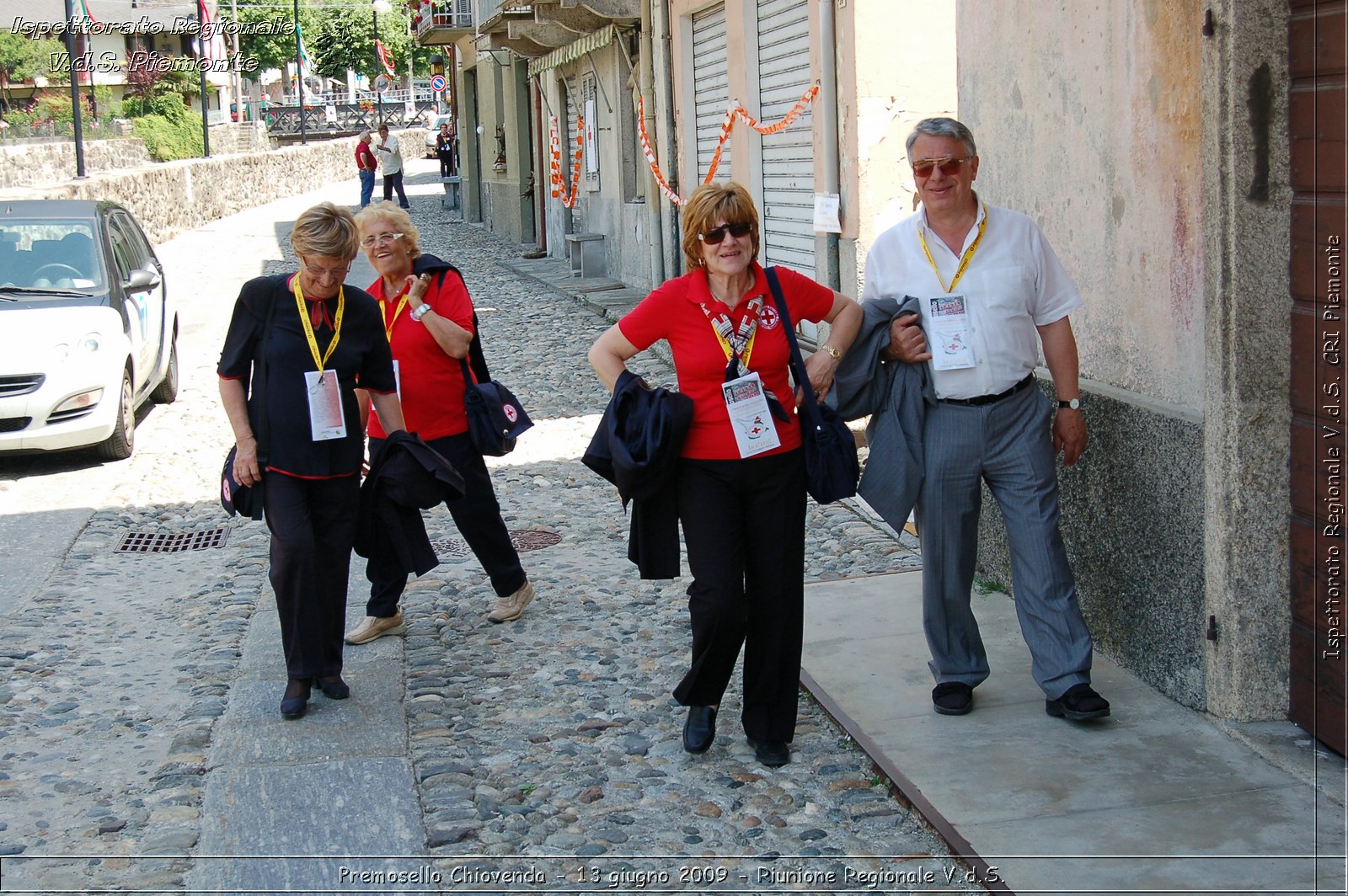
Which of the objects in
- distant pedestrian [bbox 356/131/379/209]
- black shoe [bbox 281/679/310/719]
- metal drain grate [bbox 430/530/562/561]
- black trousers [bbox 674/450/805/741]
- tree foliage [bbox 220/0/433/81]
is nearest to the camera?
black trousers [bbox 674/450/805/741]

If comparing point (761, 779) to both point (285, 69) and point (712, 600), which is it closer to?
point (712, 600)

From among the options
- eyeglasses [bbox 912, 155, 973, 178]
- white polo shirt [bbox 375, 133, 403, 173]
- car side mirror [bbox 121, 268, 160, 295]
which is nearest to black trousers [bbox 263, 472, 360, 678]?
eyeglasses [bbox 912, 155, 973, 178]

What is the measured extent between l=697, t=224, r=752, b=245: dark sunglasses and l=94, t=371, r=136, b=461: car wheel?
22.0 feet

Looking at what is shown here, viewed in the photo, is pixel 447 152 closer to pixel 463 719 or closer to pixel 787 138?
pixel 787 138

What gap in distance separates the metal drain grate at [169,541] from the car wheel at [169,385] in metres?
3.94

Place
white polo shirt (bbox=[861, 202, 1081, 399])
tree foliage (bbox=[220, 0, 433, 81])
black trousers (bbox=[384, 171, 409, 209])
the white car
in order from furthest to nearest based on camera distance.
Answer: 1. tree foliage (bbox=[220, 0, 433, 81])
2. black trousers (bbox=[384, 171, 409, 209])
3. the white car
4. white polo shirt (bbox=[861, 202, 1081, 399])

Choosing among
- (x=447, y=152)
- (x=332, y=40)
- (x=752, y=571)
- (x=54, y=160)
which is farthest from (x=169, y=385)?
(x=332, y=40)

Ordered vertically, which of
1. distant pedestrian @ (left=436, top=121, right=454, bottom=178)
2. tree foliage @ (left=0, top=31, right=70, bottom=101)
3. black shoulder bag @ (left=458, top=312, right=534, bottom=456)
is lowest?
black shoulder bag @ (left=458, top=312, right=534, bottom=456)

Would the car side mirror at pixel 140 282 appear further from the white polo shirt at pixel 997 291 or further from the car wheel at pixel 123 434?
the white polo shirt at pixel 997 291

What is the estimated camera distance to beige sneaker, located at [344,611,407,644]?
6107mm

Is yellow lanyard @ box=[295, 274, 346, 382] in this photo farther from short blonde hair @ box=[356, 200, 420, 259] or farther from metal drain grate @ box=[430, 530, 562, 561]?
metal drain grate @ box=[430, 530, 562, 561]

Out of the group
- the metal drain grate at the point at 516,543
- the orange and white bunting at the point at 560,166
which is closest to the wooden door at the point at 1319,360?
the metal drain grate at the point at 516,543

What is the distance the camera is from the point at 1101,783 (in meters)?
4.26

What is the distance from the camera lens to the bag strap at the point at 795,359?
4453 mm
